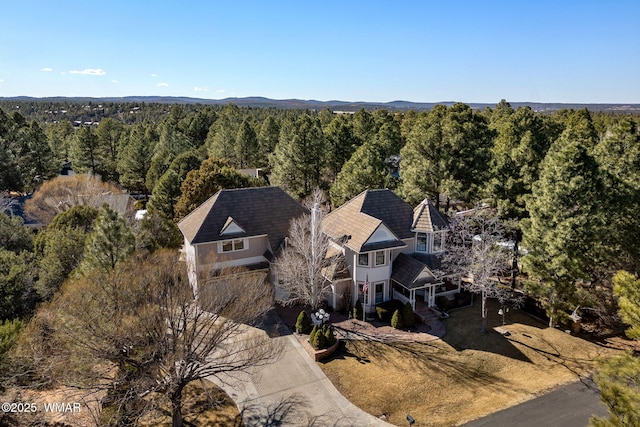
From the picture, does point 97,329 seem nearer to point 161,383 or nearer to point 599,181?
point 161,383

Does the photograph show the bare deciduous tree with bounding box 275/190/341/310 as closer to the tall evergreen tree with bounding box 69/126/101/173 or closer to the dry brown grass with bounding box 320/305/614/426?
the dry brown grass with bounding box 320/305/614/426

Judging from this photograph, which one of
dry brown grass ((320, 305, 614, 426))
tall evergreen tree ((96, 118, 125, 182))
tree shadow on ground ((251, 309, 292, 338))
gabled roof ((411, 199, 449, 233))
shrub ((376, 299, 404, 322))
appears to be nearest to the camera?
dry brown grass ((320, 305, 614, 426))

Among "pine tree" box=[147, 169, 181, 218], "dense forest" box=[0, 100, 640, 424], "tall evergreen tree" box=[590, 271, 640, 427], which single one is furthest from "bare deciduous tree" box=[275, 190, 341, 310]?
"pine tree" box=[147, 169, 181, 218]

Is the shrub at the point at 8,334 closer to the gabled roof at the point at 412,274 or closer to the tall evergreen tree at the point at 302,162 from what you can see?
the gabled roof at the point at 412,274

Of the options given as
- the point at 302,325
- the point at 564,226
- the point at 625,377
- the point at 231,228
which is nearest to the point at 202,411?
the point at 302,325

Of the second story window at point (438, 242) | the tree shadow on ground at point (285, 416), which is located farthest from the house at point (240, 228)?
the tree shadow on ground at point (285, 416)

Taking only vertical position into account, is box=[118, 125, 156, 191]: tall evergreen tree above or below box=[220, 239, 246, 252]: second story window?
above

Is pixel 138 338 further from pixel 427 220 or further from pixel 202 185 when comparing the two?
pixel 202 185
